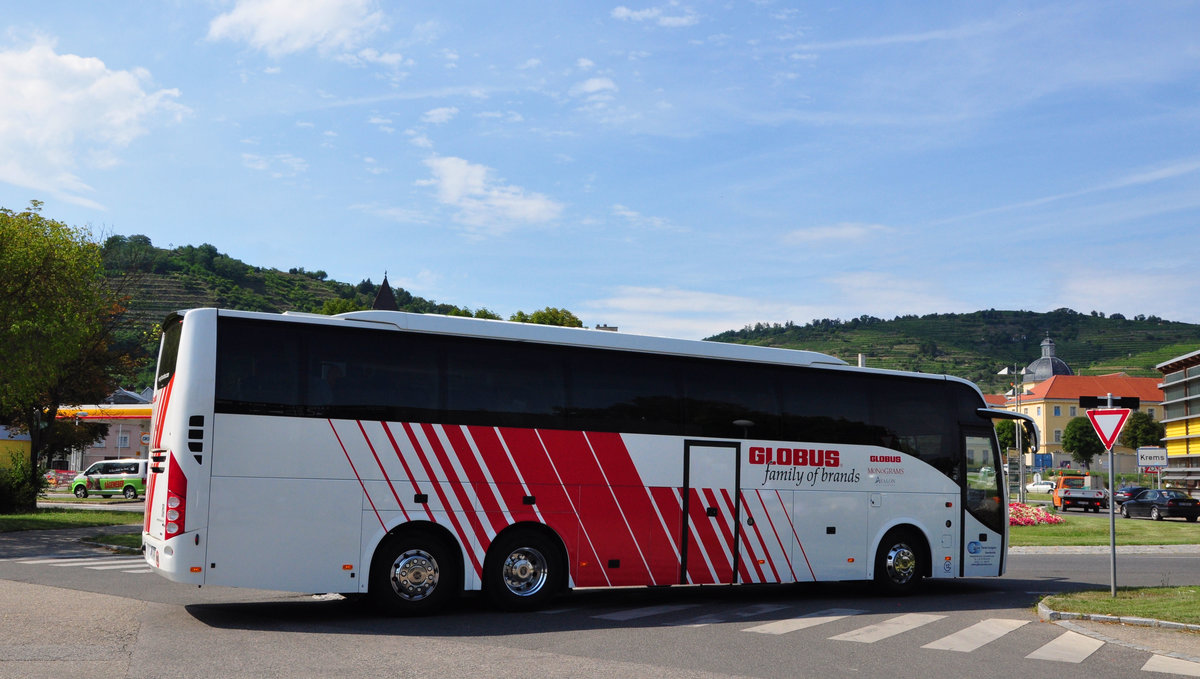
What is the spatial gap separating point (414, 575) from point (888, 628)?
5530 mm

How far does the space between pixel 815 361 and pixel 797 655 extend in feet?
19.9

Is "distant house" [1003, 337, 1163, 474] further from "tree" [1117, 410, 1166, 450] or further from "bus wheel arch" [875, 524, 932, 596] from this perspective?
"bus wheel arch" [875, 524, 932, 596]

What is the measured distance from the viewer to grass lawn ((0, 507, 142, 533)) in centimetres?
2844

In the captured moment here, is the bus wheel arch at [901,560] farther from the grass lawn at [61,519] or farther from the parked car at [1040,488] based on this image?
the parked car at [1040,488]

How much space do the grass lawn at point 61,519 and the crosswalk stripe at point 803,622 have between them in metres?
22.8

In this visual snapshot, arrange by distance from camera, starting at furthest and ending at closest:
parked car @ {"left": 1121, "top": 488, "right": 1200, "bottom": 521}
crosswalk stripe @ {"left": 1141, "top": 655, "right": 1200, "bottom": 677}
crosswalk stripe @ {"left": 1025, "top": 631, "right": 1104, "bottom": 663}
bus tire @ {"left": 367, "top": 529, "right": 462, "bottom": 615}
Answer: parked car @ {"left": 1121, "top": 488, "right": 1200, "bottom": 521} → bus tire @ {"left": 367, "top": 529, "right": 462, "bottom": 615} → crosswalk stripe @ {"left": 1025, "top": 631, "right": 1104, "bottom": 663} → crosswalk stripe @ {"left": 1141, "top": 655, "right": 1200, "bottom": 677}

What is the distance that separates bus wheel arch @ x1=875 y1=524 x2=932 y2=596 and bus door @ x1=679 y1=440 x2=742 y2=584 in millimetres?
2624

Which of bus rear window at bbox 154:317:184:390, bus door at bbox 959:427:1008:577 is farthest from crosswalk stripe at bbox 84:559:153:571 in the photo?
bus door at bbox 959:427:1008:577

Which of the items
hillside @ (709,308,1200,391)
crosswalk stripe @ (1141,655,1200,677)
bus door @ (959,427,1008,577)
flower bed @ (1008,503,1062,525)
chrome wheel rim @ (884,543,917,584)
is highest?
hillside @ (709,308,1200,391)

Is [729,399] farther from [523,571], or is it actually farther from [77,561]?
[77,561]

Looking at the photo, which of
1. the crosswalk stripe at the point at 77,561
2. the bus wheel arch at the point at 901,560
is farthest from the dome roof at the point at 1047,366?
the crosswalk stripe at the point at 77,561

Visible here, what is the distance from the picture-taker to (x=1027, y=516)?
33656 millimetres

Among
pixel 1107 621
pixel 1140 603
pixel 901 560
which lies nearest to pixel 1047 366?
pixel 901 560

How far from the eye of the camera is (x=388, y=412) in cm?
1196
